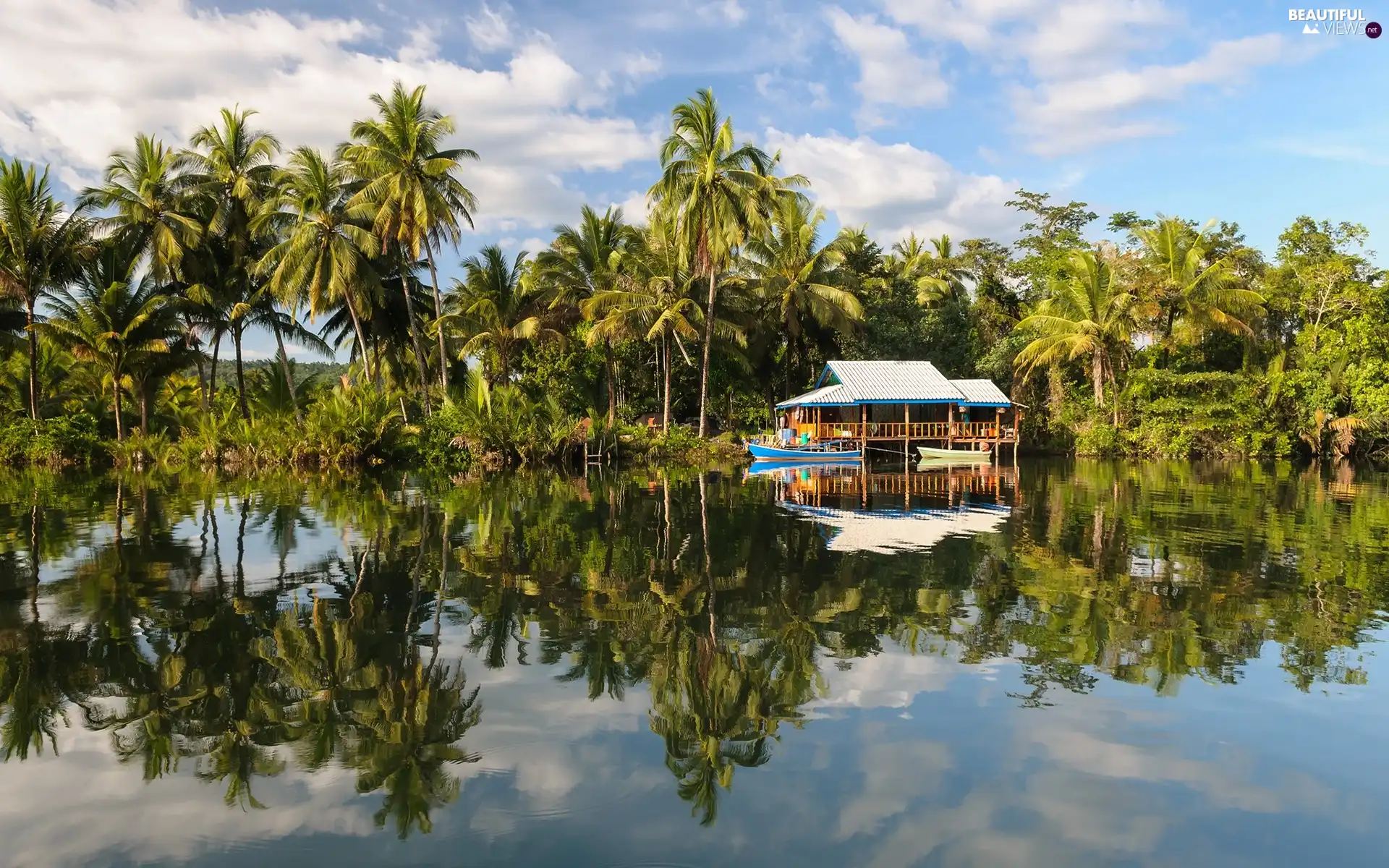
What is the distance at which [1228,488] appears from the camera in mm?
21469

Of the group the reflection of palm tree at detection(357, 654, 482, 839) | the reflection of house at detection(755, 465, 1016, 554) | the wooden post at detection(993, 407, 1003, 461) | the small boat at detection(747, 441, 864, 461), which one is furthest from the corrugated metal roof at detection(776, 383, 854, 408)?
the reflection of palm tree at detection(357, 654, 482, 839)

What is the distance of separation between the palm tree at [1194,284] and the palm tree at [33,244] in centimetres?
3891

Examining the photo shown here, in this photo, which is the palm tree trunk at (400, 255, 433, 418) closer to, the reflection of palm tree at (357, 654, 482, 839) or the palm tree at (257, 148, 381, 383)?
the palm tree at (257, 148, 381, 383)

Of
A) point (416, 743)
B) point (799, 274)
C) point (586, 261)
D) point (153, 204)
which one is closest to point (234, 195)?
point (153, 204)

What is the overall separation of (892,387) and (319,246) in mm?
21337

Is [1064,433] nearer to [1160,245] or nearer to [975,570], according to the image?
[1160,245]

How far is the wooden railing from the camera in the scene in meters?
35.6

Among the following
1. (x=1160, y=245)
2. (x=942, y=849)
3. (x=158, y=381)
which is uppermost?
(x=1160, y=245)

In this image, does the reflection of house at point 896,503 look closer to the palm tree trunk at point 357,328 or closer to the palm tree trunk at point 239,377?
the palm tree trunk at point 357,328

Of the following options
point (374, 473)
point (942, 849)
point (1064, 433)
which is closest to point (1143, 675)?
point (942, 849)

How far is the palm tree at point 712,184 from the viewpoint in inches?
1283

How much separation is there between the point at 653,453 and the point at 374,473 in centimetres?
1123

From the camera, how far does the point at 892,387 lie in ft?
116

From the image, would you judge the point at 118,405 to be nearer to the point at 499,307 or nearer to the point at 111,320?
the point at 111,320
